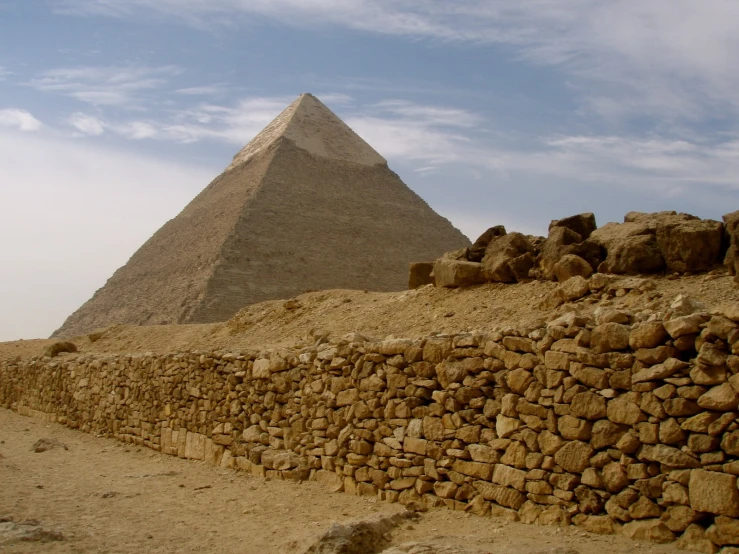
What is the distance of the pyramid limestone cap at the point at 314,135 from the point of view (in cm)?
6119

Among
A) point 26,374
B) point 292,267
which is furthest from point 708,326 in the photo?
point 292,267

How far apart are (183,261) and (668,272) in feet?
136

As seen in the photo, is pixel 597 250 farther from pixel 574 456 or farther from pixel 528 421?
pixel 574 456

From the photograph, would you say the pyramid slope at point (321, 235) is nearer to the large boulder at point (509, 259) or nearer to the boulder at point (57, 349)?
the boulder at point (57, 349)

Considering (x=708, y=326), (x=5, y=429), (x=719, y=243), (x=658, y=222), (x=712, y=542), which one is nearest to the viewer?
(x=712, y=542)

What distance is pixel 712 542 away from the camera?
3.43 m

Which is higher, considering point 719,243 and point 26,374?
point 719,243

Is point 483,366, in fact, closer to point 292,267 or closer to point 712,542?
point 712,542

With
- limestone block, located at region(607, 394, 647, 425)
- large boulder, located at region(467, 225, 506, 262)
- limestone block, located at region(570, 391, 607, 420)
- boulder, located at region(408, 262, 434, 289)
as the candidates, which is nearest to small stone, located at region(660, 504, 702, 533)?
limestone block, located at region(607, 394, 647, 425)

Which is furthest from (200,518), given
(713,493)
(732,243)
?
(732,243)

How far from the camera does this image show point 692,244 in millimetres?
7656

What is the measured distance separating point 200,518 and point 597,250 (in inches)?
216

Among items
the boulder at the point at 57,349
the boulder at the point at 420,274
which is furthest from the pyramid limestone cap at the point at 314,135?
the boulder at the point at 420,274

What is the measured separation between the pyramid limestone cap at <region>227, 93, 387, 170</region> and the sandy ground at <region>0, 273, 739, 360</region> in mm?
41398
